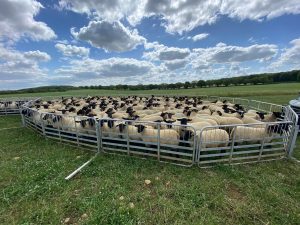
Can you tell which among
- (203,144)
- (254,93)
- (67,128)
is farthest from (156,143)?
(254,93)

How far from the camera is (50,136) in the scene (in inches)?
419

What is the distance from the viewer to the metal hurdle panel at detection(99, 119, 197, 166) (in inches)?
287

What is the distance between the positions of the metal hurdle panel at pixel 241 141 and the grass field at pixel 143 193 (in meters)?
0.37

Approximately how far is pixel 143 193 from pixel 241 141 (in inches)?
169

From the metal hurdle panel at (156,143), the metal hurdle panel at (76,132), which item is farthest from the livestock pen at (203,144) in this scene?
the metal hurdle panel at (76,132)

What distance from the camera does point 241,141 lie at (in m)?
7.87

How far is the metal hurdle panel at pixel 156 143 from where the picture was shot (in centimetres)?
728

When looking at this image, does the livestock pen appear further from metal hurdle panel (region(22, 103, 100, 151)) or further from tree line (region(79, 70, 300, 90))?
tree line (region(79, 70, 300, 90))

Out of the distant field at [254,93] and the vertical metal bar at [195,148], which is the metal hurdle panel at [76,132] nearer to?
the vertical metal bar at [195,148]

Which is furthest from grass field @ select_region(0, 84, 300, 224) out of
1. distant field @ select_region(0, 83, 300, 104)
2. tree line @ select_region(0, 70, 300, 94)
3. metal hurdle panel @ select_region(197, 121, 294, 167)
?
tree line @ select_region(0, 70, 300, 94)

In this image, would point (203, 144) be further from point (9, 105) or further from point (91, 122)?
point (9, 105)

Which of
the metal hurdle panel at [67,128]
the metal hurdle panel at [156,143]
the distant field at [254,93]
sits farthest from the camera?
the distant field at [254,93]

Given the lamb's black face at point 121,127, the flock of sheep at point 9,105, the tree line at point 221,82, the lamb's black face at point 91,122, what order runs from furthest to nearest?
the tree line at point 221,82 < the flock of sheep at point 9,105 < the lamb's black face at point 91,122 < the lamb's black face at point 121,127

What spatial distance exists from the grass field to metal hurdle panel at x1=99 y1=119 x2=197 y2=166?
420 mm
